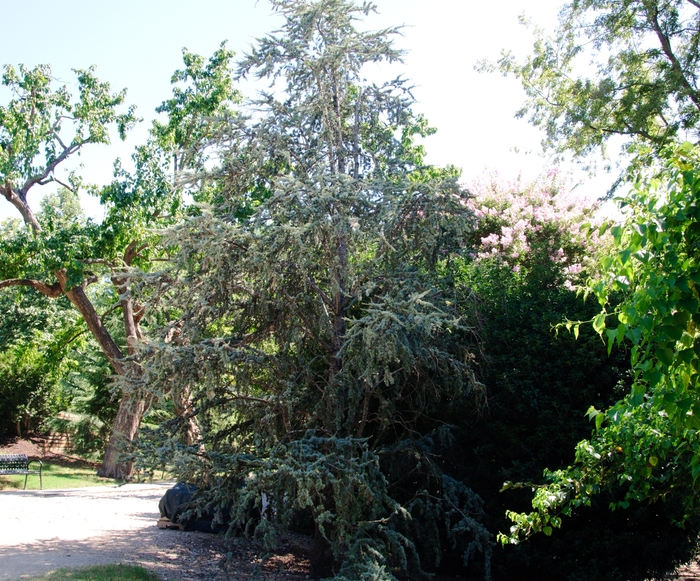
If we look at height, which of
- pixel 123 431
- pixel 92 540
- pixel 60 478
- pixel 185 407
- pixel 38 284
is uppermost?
pixel 38 284

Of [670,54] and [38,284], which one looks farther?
[38,284]

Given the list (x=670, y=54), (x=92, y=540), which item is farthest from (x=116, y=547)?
(x=670, y=54)

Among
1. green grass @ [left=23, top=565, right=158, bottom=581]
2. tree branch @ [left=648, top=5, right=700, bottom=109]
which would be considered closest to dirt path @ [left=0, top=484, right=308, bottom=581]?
green grass @ [left=23, top=565, right=158, bottom=581]

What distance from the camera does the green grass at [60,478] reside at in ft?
52.3

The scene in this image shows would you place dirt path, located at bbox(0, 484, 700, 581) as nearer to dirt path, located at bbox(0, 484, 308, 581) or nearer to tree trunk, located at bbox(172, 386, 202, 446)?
dirt path, located at bbox(0, 484, 308, 581)

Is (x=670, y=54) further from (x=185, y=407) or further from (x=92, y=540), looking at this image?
(x=92, y=540)

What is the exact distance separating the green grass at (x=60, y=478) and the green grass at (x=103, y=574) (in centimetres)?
1043

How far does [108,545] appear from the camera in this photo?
8.01 meters

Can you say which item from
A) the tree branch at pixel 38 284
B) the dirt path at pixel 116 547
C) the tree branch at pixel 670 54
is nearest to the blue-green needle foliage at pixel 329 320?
the dirt path at pixel 116 547

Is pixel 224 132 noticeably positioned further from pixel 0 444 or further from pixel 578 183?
pixel 0 444

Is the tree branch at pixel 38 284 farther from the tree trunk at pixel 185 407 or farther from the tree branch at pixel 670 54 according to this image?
the tree branch at pixel 670 54

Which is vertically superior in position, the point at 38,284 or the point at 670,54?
the point at 670,54

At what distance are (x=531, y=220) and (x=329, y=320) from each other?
272 inches

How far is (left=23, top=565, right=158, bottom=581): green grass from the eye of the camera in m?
5.89
